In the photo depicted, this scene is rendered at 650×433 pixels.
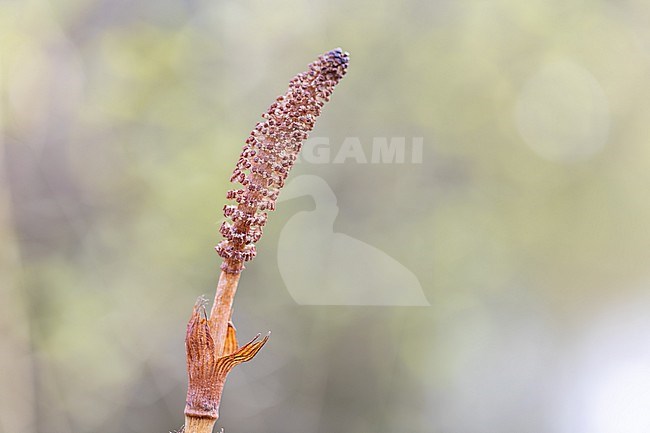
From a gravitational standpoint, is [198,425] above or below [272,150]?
below

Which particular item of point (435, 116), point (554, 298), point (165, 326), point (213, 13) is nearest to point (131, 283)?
point (165, 326)

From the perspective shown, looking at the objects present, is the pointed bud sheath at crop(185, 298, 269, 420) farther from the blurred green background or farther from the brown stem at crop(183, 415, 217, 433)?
the blurred green background

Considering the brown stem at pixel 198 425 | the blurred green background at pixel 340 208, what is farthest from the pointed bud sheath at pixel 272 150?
the blurred green background at pixel 340 208

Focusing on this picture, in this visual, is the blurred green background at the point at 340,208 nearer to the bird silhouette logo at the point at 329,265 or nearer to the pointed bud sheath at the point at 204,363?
the bird silhouette logo at the point at 329,265

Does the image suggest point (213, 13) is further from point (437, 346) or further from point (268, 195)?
point (268, 195)

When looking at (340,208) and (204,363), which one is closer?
(204,363)

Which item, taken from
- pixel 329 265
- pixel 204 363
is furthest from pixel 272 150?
pixel 329 265

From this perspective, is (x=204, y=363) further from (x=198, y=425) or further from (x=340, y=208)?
(x=340, y=208)
